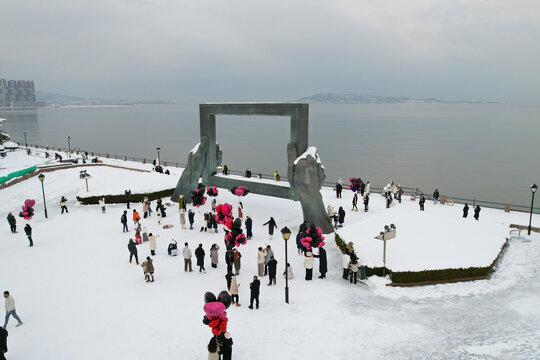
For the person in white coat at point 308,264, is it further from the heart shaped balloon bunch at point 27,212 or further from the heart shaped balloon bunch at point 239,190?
the heart shaped balloon bunch at point 27,212

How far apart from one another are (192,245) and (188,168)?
7.70 meters

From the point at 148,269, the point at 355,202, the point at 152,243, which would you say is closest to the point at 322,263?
the point at 148,269

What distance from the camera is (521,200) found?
36594 mm

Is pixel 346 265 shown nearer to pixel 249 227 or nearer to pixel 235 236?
pixel 235 236

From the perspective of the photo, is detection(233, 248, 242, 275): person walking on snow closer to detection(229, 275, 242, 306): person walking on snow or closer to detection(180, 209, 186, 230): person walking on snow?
detection(229, 275, 242, 306): person walking on snow

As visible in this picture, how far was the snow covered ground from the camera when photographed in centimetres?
1016

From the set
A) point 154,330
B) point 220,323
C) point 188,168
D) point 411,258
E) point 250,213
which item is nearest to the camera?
point 220,323

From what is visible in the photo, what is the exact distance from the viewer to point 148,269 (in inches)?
535

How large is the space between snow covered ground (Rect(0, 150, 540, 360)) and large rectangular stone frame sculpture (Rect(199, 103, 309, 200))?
139 inches

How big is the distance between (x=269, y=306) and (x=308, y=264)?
238 centimetres

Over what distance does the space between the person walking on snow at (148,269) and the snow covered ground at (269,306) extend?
0.83 feet

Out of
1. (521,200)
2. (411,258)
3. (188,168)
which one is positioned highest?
(188,168)

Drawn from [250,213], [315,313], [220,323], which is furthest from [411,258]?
[250,213]

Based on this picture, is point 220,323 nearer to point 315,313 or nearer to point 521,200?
point 315,313
